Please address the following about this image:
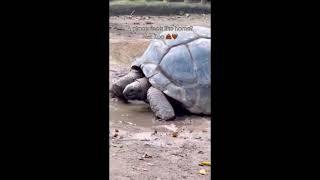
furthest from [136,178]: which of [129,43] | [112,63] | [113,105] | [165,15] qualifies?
[165,15]

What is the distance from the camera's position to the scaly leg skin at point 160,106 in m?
4.98

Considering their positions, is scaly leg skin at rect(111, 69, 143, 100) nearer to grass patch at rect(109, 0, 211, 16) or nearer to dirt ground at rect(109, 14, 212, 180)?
dirt ground at rect(109, 14, 212, 180)

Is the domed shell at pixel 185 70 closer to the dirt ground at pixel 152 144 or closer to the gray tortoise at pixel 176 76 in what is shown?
the gray tortoise at pixel 176 76

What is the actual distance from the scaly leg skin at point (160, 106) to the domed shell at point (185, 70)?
3.5 inches

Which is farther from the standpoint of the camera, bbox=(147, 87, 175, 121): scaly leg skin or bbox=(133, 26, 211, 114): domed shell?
bbox=(133, 26, 211, 114): domed shell

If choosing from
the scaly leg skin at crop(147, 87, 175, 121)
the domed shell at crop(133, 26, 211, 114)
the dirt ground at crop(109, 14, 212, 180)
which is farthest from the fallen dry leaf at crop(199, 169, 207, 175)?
the domed shell at crop(133, 26, 211, 114)

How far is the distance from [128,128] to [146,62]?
1238mm

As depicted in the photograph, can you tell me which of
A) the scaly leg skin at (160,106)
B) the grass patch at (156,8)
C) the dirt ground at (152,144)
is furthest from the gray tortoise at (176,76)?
the grass patch at (156,8)

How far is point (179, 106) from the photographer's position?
532 cm

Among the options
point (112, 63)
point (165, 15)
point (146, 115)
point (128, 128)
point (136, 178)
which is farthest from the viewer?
point (165, 15)

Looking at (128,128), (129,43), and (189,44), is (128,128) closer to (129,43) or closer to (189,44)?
Result: (189,44)

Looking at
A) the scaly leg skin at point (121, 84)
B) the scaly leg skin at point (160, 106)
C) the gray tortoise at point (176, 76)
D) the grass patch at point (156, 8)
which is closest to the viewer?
Answer: the scaly leg skin at point (160, 106)

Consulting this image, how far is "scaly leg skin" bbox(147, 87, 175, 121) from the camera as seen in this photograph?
4.98 metres
